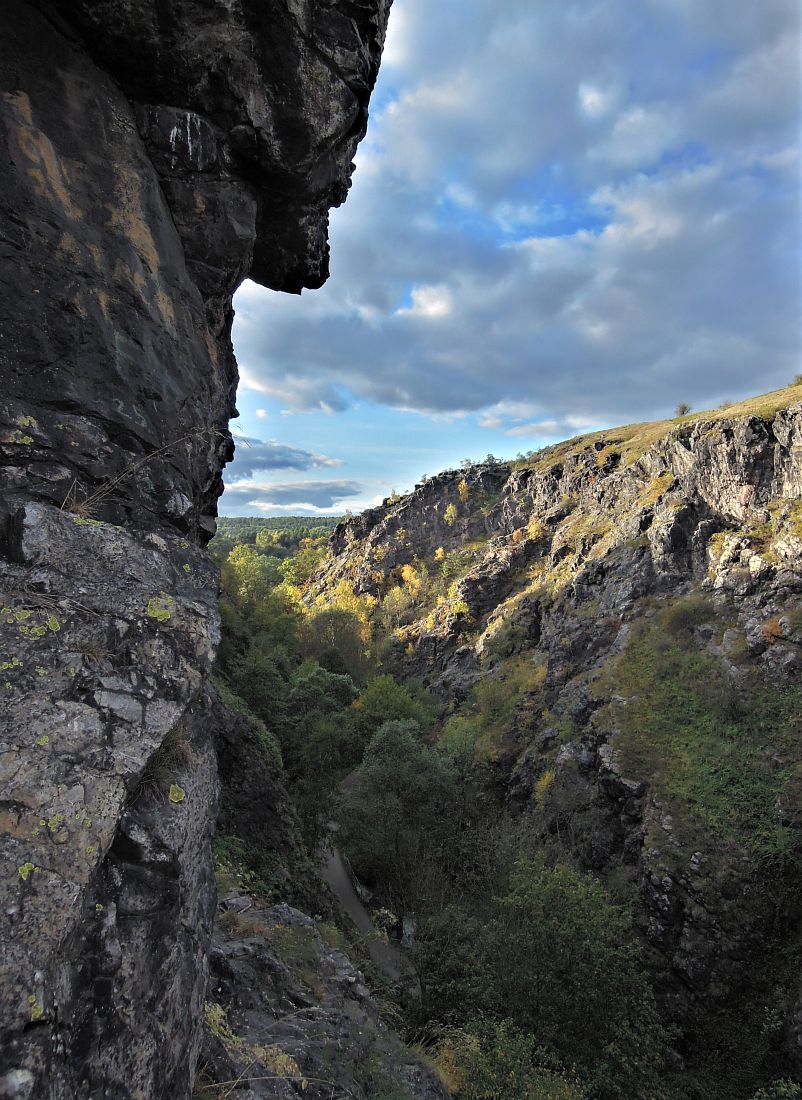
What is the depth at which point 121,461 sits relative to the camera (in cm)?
598

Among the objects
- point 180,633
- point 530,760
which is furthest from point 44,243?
point 530,760

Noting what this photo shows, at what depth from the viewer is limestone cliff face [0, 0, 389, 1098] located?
Result: 3.67 metres

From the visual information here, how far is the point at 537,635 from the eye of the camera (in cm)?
4378

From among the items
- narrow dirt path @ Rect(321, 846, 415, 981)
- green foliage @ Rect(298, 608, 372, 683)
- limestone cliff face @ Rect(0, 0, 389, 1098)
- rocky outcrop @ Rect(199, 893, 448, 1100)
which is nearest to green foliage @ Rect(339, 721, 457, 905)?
narrow dirt path @ Rect(321, 846, 415, 981)

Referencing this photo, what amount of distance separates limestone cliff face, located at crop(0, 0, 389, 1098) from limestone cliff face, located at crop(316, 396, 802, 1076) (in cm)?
2131

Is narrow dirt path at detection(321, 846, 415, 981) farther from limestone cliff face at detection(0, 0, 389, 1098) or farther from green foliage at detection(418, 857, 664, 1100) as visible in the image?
limestone cliff face at detection(0, 0, 389, 1098)

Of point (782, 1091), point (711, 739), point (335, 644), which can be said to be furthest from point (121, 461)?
point (335, 644)

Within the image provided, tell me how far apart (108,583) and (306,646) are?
4798 centimetres

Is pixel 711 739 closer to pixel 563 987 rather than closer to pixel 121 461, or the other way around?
pixel 563 987

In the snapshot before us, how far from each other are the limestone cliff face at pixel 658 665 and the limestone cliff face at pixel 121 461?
839 inches

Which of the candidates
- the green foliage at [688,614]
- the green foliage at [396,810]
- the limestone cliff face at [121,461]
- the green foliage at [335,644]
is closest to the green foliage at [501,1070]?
the green foliage at [396,810]

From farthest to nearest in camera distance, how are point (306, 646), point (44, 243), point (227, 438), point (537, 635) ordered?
point (306, 646) → point (537, 635) → point (227, 438) → point (44, 243)

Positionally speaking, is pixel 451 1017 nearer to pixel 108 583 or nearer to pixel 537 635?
pixel 108 583

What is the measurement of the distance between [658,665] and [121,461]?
3080 centimetres
